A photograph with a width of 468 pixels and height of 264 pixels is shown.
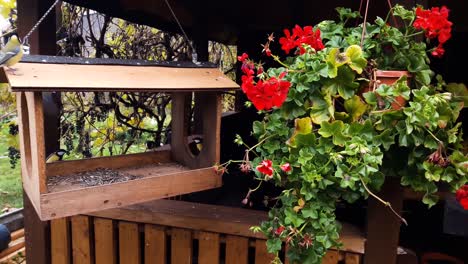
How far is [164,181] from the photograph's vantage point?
1.32 metres

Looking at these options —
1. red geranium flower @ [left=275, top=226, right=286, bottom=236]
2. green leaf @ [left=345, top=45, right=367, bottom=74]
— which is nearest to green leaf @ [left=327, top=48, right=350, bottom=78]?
green leaf @ [left=345, top=45, right=367, bottom=74]

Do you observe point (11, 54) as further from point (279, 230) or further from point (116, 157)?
point (279, 230)

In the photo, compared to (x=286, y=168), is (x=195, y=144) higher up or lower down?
lower down

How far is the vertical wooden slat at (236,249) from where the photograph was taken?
1567 mm

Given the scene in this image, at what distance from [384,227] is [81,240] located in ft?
4.08

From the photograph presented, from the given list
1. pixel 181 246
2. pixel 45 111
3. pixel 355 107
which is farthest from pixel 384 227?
pixel 45 111

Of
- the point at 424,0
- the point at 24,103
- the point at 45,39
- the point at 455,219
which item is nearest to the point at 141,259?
the point at 24,103

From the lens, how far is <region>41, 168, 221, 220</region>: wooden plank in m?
1.11

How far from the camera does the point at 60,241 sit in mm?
1753

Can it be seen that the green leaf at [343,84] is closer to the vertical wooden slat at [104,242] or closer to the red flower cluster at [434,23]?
the red flower cluster at [434,23]

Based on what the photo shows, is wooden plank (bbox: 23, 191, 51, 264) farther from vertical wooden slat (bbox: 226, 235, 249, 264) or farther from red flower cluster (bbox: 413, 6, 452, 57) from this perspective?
red flower cluster (bbox: 413, 6, 452, 57)

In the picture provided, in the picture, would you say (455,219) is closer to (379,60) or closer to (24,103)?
(379,60)

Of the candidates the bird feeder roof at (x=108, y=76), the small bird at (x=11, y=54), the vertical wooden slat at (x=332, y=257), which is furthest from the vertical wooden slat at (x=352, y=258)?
the small bird at (x=11, y=54)

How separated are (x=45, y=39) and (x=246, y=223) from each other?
3.67 ft
